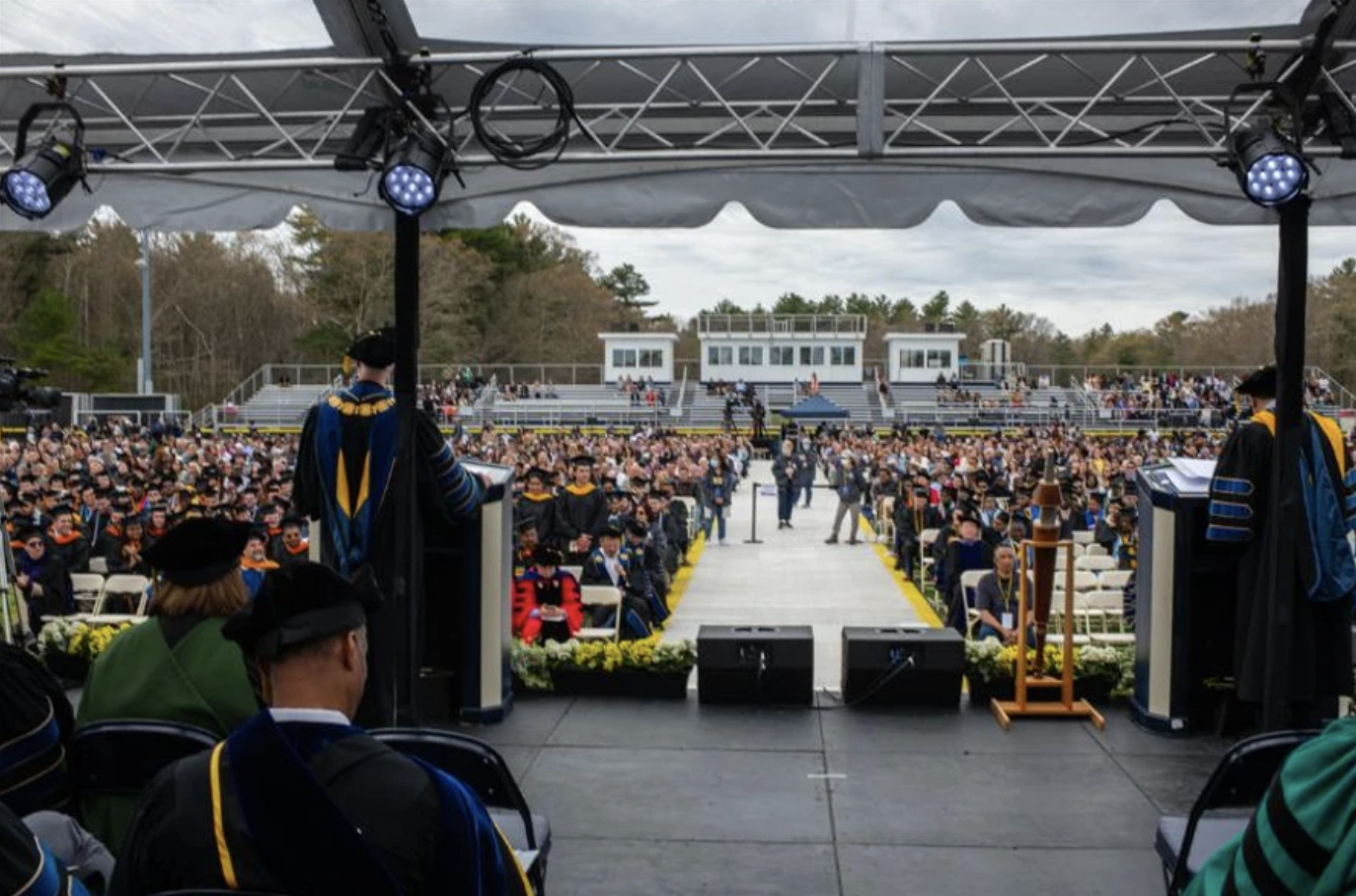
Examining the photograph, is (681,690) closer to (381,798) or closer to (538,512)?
(381,798)

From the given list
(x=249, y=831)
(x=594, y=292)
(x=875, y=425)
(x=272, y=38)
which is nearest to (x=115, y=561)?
(x=272, y=38)

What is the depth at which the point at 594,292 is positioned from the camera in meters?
79.6

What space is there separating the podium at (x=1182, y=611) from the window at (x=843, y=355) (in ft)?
185

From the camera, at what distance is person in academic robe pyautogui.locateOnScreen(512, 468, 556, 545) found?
15.6 metres

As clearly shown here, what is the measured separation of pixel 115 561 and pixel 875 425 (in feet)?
143

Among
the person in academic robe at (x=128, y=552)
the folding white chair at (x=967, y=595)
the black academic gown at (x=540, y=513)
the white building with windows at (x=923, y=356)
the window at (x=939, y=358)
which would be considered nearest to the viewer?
the folding white chair at (x=967, y=595)

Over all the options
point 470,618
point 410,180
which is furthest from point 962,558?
point 410,180

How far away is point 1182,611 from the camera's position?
6.36m

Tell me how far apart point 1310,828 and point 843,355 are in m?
62.2

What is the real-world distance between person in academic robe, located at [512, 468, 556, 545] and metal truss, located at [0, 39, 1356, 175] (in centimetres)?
846

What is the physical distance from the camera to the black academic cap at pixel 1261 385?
5.82 meters

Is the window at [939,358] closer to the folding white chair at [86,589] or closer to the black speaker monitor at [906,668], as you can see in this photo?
the folding white chair at [86,589]

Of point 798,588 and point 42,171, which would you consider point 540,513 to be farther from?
point 42,171

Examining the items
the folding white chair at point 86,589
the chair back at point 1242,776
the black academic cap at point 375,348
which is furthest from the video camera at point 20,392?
the folding white chair at point 86,589
